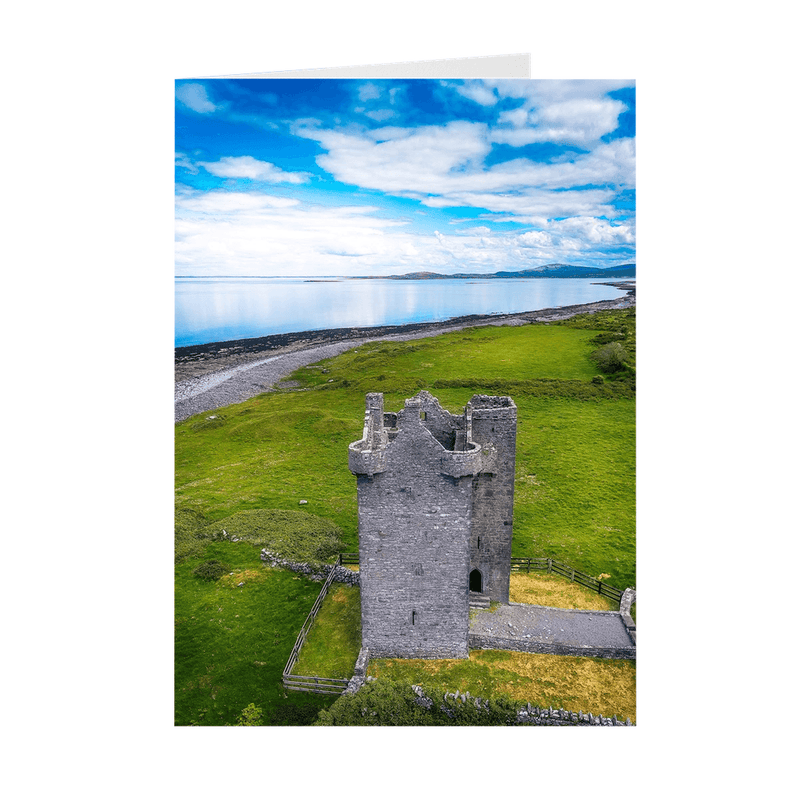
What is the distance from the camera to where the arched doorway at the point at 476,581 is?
1638 cm

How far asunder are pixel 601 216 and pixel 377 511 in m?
13.8

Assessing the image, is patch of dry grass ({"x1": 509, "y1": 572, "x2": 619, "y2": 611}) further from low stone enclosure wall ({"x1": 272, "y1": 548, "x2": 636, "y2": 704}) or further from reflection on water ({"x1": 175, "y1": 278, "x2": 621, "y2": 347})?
reflection on water ({"x1": 175, "y1": 278, "x2": 621, "y2": 347})

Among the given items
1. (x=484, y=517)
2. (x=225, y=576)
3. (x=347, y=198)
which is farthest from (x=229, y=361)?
(x=484, y=517)

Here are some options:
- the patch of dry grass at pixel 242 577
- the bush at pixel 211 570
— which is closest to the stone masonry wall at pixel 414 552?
the patch of dry grass at pixel 242 577

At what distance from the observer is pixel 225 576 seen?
744 inches

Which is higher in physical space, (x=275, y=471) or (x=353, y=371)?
(x=353, y=371)

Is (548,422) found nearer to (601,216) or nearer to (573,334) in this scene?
(573,334)

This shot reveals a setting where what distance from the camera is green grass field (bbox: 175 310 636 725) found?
15.4m

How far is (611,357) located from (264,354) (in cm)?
2426

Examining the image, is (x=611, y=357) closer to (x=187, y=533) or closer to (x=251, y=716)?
(x=187, y=533)

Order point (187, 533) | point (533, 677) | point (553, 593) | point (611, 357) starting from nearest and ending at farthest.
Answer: point (533, 677), point (553, 593), point (187, 533), point (611, 357)

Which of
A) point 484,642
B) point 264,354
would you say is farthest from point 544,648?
point 264,354

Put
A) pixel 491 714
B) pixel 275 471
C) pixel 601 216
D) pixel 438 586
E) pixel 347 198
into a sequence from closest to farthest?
pixel 491 714 → pixel 438 586 → pixel 601 216 → pixel 347 198 → pixel 275 471

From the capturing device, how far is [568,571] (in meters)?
18.4
